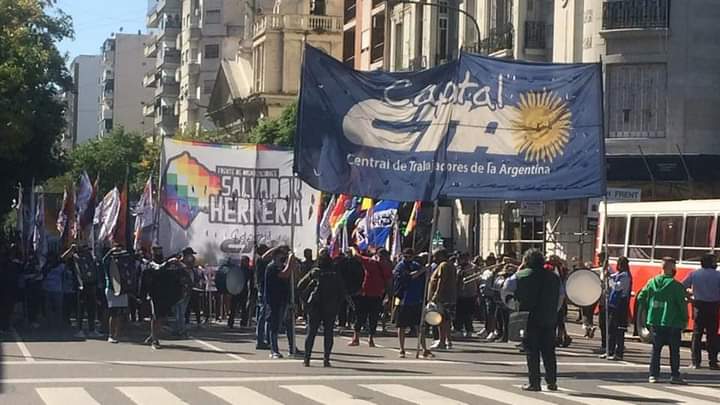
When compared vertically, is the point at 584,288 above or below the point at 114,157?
below

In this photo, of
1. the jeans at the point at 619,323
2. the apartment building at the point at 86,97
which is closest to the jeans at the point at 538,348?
the jeans at the point at 619,323

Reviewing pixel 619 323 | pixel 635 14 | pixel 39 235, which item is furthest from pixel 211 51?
pixel 619 323

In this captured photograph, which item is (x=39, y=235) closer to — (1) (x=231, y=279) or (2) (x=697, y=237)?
(1) (x=231, y=279)

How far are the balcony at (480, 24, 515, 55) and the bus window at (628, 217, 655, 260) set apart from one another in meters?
16.4

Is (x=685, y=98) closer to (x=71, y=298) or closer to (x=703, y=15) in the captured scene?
(x=703, y=15)

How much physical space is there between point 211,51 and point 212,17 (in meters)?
2.57

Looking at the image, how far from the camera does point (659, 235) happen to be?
2777 cm

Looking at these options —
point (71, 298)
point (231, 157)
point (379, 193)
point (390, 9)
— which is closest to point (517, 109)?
point (379, 193)

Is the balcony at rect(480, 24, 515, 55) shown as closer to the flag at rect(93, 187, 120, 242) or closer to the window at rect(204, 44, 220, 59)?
the flag at rect(93, 187, 120, 242)

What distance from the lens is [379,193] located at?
2030 centimetres

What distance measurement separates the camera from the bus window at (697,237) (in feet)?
84.1

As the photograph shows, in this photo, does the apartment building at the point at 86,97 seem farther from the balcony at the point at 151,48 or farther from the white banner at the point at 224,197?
the white banner at the point at 224,197

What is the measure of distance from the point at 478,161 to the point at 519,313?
12.4 feet

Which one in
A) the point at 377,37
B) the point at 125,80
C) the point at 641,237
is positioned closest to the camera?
the point at 641,237
